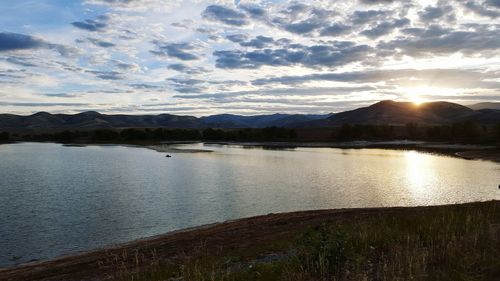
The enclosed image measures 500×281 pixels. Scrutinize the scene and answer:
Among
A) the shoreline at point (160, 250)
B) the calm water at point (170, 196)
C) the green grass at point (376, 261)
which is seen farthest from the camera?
the calm water at point (170, 196)

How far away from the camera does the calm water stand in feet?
104

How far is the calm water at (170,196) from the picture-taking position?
3169cm

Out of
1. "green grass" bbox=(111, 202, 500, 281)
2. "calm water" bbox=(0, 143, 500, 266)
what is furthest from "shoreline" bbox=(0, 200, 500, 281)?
"calm water" bbox=(0, 143, 500, 266)

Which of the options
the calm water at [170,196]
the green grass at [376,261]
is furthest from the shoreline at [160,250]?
the calm water at [170,196]

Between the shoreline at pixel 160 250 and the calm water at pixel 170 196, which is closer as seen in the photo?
the shoreline at pixel 160 250

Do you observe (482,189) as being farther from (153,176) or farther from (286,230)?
(153,176)

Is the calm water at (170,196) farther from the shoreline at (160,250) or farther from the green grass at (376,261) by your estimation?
the green grass at (376,261)

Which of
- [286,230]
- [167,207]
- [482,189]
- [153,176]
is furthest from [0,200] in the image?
[482,189]

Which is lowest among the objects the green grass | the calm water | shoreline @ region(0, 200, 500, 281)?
the calm water

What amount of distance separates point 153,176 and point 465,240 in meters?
59.2

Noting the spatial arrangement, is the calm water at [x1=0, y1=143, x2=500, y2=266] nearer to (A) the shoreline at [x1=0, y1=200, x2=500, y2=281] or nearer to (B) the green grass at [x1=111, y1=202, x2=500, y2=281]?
(A) the shoreline at [x1=0, y1=200, x2=500, y2=281]

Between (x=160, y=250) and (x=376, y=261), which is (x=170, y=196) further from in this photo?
(x=376, y=261)

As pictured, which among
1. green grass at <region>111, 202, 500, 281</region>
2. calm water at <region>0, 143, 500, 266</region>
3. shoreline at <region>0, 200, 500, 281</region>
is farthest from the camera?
calm water at <region>0, 143, 500, 266</region>

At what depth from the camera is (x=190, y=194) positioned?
49.0 m
